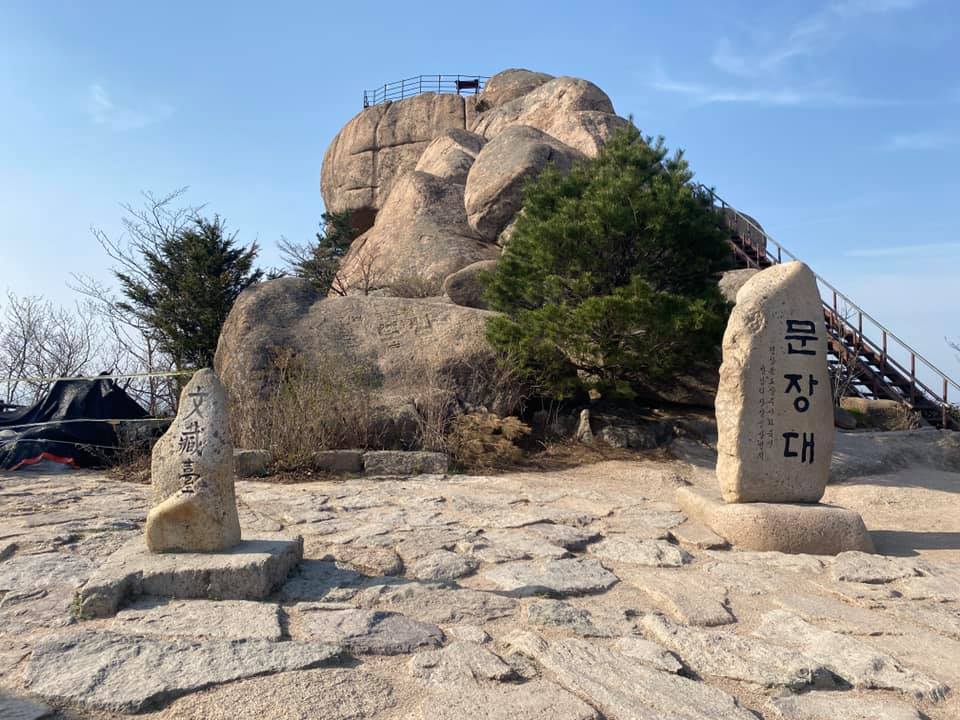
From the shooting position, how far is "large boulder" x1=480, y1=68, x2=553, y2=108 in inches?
1011

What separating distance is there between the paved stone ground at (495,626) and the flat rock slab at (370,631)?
1 cm

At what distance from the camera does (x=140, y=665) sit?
2881mm

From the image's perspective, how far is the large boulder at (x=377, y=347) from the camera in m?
9.34

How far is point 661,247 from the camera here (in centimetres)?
960

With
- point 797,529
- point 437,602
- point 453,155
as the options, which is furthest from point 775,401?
point 453,155

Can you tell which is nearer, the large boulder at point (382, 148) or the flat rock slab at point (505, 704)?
the flat rock slab at point (505, 704)

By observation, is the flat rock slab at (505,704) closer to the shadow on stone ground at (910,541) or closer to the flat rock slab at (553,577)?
the flat rock slab at (553,577)

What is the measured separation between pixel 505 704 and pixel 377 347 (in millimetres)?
7626

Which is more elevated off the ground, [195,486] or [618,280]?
[618,280]

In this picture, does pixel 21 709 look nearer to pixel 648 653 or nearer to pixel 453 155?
pixel 648 653

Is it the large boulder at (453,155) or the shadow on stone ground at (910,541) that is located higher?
the large boulder at (453,155)

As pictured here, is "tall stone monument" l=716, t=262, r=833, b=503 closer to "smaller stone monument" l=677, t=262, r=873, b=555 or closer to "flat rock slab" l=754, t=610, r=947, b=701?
"smaller stone monument" l=677, t=262, r=873, b=555

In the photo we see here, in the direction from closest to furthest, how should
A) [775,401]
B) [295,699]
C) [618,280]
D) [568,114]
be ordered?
[295,699] < [775,401] < [618,280] < [568,114]

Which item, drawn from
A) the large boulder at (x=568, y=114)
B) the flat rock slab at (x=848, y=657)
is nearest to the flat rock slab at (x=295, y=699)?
the flat rock slab at (x=848, y=657)
